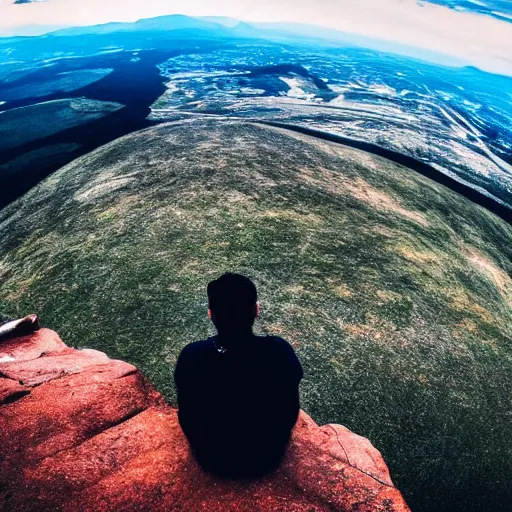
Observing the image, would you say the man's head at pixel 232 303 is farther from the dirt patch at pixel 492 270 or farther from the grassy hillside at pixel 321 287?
the dirt patch at pixel 492 270

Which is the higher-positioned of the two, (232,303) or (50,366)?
(232,303)

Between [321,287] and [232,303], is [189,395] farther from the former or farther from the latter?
[321,287]

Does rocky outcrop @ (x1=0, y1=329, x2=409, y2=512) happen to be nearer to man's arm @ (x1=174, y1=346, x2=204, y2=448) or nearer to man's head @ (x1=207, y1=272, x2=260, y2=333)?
man's arm @ (x1=174, y1=346, x2=204, y2=448)

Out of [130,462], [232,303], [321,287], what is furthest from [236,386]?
[321,287]

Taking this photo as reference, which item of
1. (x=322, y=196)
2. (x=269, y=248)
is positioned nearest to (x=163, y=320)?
(x=269, y=248)

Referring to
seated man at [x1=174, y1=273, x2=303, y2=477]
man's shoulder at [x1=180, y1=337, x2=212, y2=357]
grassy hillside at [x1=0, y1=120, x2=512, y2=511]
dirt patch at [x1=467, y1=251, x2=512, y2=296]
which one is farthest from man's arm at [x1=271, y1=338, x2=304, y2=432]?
Answer: dirt patch at [x1=467, y1=251, x2=512, y2=296]

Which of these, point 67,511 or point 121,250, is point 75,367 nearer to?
point 67,511
